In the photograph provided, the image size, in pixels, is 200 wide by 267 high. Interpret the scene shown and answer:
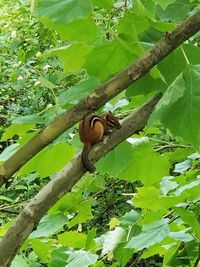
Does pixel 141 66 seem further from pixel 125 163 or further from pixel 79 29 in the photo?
pixel 125 163

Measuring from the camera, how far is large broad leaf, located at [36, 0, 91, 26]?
479 millimetres

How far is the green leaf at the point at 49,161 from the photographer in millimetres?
747

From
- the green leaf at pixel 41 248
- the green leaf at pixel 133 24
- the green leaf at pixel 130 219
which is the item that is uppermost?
the green leaf at pixel 133 24

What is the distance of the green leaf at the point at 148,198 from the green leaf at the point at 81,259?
0.12m

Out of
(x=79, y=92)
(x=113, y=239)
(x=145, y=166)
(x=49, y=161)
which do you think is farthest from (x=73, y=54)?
(x=113, y=239)

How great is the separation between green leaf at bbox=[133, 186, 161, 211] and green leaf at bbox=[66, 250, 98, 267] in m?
0.12

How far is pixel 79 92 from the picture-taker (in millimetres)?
659

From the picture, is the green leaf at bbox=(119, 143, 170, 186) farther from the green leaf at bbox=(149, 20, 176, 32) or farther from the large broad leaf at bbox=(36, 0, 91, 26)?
the large broad leaf at bbox=(36, 0, 91, 26)

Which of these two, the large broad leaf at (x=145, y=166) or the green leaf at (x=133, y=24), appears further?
the large broad leaf at (x=145, y=166)

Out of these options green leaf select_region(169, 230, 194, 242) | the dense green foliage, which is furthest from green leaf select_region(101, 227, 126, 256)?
green leaf select_region(169, 230, 194, 242)

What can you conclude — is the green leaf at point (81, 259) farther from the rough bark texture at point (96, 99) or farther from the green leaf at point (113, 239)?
the rough bark texture at point (96, 99)

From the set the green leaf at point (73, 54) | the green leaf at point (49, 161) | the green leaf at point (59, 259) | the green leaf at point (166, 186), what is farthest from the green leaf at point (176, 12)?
the green leaf at point (59, 259)

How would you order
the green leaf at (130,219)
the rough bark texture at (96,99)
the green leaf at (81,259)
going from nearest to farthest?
1. the rough bark texture at (96,99)
2. the green leaf at (81,259)
3. the green leaf at (130,219)

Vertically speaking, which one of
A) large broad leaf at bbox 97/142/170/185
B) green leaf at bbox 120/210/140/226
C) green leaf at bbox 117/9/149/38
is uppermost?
green leaf at bbox 117/9/149/38
